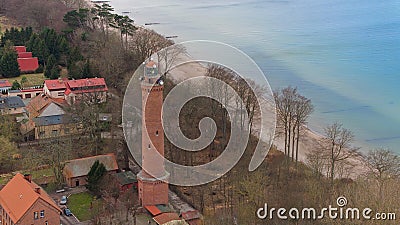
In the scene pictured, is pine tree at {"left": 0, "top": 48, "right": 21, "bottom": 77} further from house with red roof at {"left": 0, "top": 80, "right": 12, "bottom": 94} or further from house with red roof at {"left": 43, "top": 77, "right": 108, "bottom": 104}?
house with red roof at {"left": 43, "top": 77, "right": 108, "bottom": 104}

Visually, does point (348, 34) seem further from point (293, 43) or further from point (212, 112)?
point (212, 112)

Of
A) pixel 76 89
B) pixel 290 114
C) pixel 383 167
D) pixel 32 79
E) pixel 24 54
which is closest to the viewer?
pixel 383 167

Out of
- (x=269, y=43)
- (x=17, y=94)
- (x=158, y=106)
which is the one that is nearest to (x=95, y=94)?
(x=17, y=94)

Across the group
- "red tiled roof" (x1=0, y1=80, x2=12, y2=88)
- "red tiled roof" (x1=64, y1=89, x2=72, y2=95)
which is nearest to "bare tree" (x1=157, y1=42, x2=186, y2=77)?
"red tiled roof" (x1=64, y1=89, x2=72, y2=95)

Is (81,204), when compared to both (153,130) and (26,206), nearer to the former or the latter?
(26,206)

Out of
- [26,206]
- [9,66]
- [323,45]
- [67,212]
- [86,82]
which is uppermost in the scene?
[323,45]

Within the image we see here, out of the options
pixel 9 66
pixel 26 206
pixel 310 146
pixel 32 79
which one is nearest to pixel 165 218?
pixel 26 206
